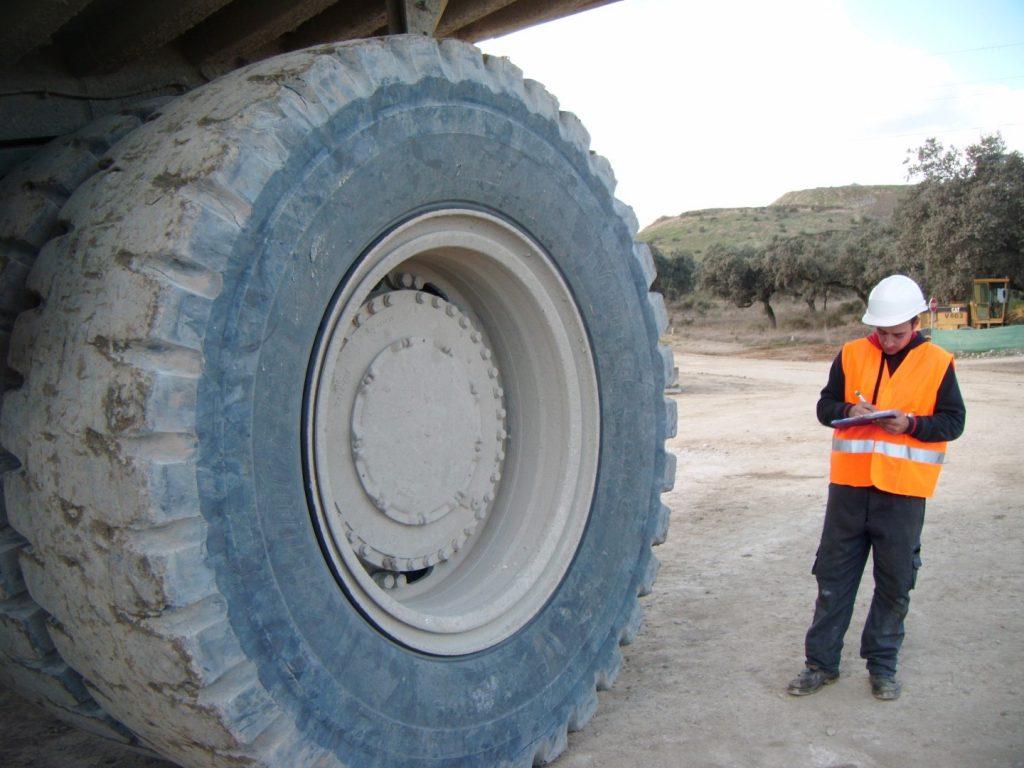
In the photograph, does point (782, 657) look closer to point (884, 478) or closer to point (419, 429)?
point (884, 478)

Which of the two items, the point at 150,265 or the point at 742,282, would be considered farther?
the point at 742,282

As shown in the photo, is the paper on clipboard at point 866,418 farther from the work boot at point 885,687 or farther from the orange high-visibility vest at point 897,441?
the work boot at point 885,687

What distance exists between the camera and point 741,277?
4206 centimetres

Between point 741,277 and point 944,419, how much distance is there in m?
39.2

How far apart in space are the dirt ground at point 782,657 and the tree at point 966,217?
2411 centimetres

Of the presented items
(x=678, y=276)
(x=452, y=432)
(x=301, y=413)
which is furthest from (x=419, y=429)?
(x=678, y=276)

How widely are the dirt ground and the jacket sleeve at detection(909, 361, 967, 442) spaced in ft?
3.16

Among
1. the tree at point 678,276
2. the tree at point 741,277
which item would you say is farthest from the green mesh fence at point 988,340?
the tree at point 678,276

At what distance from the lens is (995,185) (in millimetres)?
29500

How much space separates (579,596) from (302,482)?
1107mm

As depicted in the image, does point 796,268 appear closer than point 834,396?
No

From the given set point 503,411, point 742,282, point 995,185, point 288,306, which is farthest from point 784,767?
point 742,282

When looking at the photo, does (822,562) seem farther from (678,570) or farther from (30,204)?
(30,204)

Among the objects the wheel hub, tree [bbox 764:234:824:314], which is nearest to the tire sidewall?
the wheel hub
